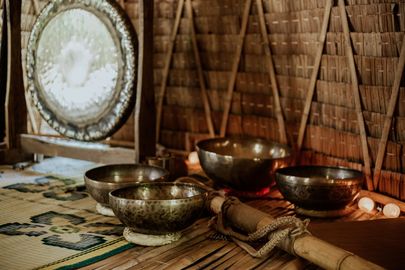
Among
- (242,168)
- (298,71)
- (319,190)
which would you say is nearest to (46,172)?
(242,168)

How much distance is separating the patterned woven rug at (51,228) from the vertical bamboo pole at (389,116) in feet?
3.62

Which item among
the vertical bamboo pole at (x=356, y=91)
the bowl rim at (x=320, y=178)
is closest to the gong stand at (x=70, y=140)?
the bowl rim at (x=320, y=178)

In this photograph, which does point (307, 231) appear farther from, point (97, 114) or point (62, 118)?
point (62, 118)

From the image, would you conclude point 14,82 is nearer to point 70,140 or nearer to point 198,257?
point 70,140

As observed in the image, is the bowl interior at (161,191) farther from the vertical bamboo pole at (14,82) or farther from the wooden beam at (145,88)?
the vertical bamboo pole at (14,82)

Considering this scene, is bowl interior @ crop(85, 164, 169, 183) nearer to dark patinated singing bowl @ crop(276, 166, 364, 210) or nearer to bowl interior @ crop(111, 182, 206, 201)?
bowl interior @ crop(111, 182, 206, 201)

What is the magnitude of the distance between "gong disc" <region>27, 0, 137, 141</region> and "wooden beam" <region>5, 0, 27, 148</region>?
9 cm

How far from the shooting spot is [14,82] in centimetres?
309

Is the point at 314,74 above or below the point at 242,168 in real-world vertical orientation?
above

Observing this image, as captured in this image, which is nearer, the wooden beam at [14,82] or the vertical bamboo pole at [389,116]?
the vertical bamboo pole at [389,116]

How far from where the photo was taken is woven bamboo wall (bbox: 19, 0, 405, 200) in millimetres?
2262

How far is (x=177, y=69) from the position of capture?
3.24 metres

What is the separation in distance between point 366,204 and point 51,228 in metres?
1.26

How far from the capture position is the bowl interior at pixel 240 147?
2.66m
